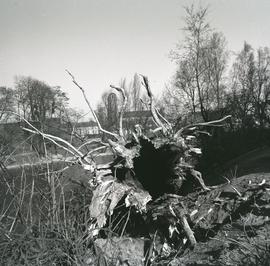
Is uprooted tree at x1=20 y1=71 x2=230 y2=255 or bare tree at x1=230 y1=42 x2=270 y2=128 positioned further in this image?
bare tree at x1=230 y1=42 x2=270 y2=128

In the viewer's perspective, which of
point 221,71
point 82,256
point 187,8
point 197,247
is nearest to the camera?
point 82,256

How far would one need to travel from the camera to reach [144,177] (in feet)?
24.8

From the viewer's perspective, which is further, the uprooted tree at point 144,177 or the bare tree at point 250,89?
the bare tree at point 250,89

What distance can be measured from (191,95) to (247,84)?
6.92 m

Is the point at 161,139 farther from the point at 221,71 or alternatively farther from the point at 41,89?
the point at 41,89

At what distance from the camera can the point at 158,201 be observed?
6.50 m

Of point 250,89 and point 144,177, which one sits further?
point 250,89

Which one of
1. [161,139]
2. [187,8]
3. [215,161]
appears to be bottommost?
[215,161]

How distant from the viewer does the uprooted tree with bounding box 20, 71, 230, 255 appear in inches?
233

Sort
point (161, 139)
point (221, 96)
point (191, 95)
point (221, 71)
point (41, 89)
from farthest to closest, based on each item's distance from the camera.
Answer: point (41, 89), point (221, 71), point (221, 96), point (191, 95), point (161, 139)

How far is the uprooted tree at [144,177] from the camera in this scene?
233 inches

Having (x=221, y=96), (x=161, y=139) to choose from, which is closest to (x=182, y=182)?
(x=161, y=139)

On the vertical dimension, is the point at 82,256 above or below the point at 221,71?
below

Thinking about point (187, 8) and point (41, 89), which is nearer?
point (187, 8)
